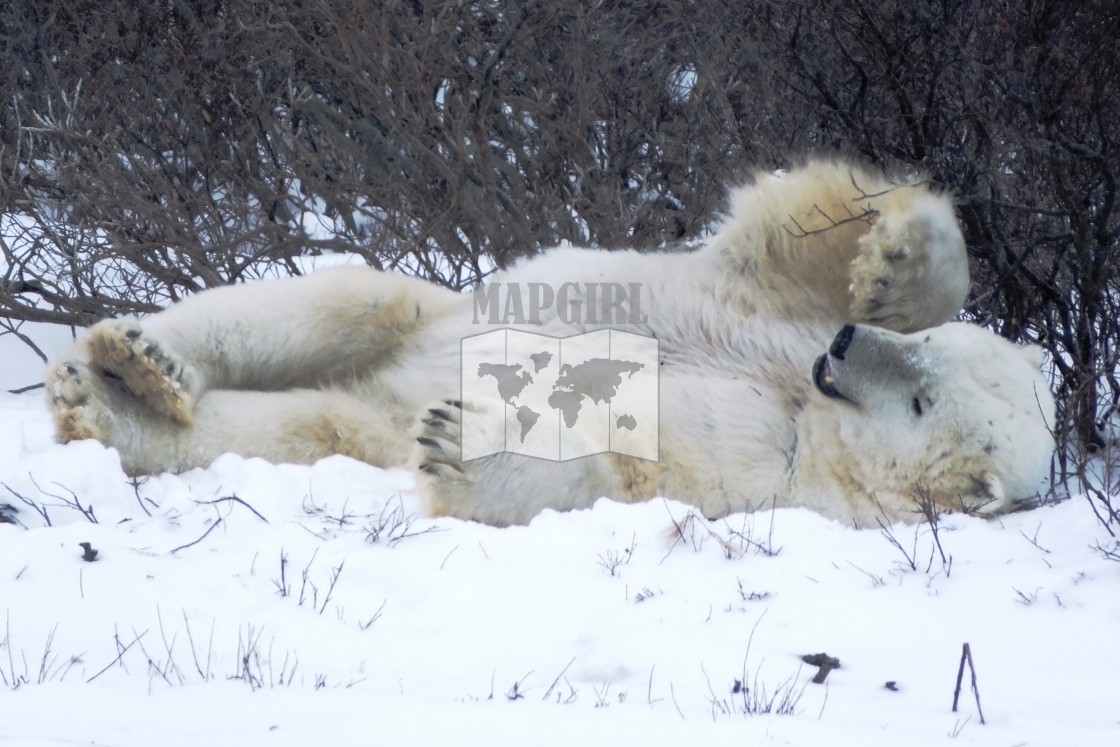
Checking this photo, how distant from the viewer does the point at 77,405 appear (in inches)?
128

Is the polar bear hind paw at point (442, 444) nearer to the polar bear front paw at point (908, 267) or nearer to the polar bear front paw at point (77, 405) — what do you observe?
the polar bear front paw at point (77, 405)

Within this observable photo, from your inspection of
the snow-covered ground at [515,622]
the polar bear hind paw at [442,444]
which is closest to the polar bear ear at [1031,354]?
the snow-covered ground at [515,622]

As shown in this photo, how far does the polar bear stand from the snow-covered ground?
145mm

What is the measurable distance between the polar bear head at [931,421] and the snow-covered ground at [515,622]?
14 centimetres

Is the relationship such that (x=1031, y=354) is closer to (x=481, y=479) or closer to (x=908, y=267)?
(x=908, y=267)

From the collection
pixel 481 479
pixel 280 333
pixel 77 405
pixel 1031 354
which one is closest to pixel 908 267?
pixel 1031 354

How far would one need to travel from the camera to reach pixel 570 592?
A: 2520 mm

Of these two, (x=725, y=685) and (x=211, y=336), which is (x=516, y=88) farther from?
(x=725, y=685)

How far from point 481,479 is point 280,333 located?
1.06 m

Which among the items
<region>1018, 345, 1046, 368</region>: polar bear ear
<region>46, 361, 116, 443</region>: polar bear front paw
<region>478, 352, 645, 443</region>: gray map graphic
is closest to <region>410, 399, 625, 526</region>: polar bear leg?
<region>478, 352, 645, 443</region>: gray map graphic

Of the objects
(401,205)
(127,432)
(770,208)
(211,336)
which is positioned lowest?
(127,432)

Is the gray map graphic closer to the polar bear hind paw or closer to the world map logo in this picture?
the world map logo

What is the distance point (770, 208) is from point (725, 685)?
78.6 inches

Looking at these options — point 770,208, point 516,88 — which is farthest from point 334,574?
point 516,88
